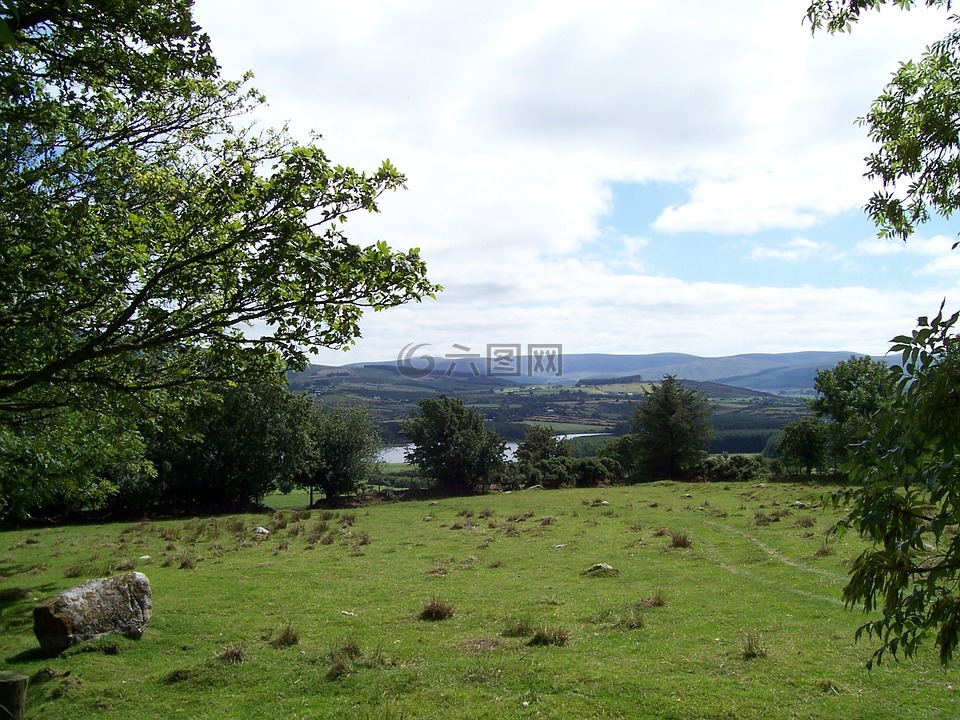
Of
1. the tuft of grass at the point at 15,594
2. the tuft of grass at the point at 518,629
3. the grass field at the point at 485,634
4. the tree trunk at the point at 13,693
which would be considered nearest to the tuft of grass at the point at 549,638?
the grass field at the point at 485,634

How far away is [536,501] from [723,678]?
101 ft

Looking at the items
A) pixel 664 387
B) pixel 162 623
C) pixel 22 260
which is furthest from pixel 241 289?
pixel 664 387

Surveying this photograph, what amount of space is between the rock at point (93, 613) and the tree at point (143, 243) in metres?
5.34

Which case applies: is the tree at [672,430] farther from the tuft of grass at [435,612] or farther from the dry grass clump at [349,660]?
the dry grass clump at [349,660]

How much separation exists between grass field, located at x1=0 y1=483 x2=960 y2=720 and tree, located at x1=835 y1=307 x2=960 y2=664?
5572mm

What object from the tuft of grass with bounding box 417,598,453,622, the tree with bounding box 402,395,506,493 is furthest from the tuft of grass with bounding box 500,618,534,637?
the tree with bounding box 402,395,506,493

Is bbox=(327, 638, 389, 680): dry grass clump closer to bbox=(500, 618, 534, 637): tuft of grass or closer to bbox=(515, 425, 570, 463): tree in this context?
bbox=(500, 618, 534, 637): tuft of grass

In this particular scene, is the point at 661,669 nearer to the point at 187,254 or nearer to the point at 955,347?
the point at 955,347

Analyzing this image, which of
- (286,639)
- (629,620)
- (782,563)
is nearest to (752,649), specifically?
(629,620)

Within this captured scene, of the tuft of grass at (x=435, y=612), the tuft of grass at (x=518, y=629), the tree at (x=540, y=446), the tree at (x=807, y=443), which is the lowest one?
the tree at (x=540, y=446)

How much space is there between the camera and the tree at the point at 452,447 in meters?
54.8

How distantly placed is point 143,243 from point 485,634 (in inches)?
353

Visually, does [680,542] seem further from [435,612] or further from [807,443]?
[807,443]

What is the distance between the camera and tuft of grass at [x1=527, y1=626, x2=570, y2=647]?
10914 millimetres
